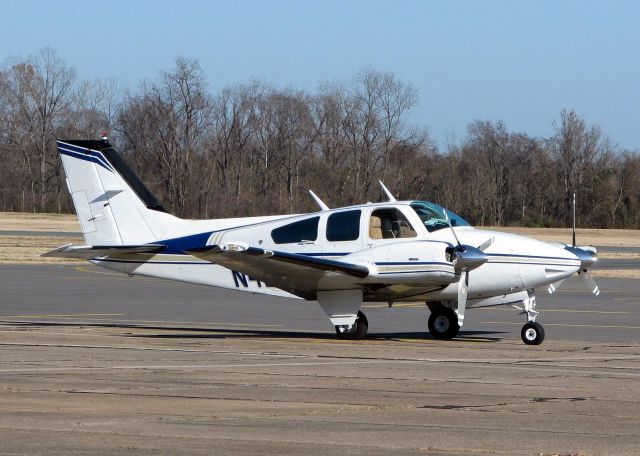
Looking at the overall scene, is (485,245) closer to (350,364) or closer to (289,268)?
(289,268)

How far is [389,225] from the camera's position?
1889cm

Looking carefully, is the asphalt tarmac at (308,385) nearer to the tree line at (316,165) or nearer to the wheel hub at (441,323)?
the wheel hub at (441,323)

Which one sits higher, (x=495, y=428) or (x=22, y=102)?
(x=22, y=102)

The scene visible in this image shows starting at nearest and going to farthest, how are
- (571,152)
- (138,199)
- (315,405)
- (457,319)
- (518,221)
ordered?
(315,405) → (457,319) → (138,199) → (518,221) → (571,152)

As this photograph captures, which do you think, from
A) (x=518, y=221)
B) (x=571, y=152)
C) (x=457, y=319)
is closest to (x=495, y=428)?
(x=457, y=319)

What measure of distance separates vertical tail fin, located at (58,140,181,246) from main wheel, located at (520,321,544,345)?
22.4 ft

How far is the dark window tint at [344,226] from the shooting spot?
62.6ft

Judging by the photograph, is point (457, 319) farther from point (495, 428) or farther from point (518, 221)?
point (518, 221)

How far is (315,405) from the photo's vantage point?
1108 cm

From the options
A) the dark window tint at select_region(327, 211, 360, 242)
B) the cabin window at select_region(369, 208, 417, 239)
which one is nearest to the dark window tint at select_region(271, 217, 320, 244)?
the dark window tint at select_region(327, 211, 360, 242)

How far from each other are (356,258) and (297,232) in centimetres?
148

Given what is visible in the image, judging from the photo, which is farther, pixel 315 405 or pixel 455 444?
pixel 315 405

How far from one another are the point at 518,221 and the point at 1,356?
72.7 meters

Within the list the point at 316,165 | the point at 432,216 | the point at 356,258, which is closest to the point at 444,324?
the point at 432,216
